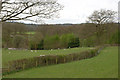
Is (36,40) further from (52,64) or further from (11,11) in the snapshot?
(11,11)

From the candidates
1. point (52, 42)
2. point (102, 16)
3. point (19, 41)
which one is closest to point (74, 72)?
point (102, 16)

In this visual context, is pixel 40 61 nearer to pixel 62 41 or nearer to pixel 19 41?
pixel 19 41

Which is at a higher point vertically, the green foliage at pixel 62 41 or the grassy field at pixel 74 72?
the green foliage at pixel 62 41

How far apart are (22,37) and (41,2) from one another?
40043 mm

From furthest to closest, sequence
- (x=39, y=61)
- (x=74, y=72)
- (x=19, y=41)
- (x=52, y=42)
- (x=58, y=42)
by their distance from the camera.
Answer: (x=58, y=42)
(x=52, y=42)
(x=19, y=41)
(x=39, y=61)
(x=74, y=72)

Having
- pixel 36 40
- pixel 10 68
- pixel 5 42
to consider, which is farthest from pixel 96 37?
pixel 10 68

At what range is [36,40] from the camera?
51062 mm

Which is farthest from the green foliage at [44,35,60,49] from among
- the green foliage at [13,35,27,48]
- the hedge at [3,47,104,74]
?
the hedge at [3,47,104,74]

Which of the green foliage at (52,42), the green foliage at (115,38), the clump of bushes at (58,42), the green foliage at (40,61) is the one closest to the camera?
the green foliage at (40,61)

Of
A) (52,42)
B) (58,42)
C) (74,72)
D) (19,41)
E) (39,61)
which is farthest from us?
(58,42)

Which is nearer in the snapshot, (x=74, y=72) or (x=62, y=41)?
(x=74, y=72)

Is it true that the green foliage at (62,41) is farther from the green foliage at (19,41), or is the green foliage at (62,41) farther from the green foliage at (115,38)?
the green foliage at (115,38)

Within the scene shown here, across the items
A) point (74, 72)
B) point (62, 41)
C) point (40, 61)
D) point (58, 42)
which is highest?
point (62, 41)

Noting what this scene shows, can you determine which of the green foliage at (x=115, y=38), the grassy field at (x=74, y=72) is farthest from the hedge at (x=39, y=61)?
the green foliage at (x=115, y=38)
